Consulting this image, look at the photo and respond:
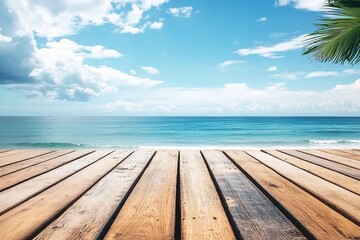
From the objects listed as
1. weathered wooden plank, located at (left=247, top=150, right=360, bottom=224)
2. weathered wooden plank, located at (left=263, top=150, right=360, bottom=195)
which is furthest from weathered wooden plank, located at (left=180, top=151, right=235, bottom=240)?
weathered wooden plank, located at (left=263, top=150, right=360, bottom=195)

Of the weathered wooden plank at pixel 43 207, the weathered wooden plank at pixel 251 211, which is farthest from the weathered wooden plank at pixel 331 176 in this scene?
the weathered wooden plank at pixel 43 207

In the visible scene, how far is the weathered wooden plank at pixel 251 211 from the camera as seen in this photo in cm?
109

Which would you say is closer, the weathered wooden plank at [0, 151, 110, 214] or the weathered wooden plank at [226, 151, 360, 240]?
the weathered wooden plank at [226, 151, 360, 240]

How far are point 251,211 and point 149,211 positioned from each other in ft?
1.61

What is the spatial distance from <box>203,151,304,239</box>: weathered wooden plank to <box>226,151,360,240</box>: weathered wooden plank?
0.07 meters

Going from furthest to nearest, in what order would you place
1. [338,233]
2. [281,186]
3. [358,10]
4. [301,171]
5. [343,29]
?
1. [343,29]
2. [358,10]
3. [301,171]
4. [281,186]
5. [338,233]

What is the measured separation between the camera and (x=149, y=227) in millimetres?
1154

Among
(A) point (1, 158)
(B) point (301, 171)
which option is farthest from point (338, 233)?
(A) point (1, 158)

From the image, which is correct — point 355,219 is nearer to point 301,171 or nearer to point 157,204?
point 157,204

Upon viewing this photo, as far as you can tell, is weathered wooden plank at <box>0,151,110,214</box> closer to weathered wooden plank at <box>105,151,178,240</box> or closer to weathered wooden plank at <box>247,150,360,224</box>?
weathered wooden plank at <box>105,151,178,240</box>

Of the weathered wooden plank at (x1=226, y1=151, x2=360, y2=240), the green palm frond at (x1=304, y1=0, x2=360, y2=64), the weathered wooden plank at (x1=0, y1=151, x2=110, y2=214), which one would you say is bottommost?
the weathered wooden plank at (x1=226, y1=151, x2=360, y2=240)

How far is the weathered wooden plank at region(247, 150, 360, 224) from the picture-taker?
1.40 metres

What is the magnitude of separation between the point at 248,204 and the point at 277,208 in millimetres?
142

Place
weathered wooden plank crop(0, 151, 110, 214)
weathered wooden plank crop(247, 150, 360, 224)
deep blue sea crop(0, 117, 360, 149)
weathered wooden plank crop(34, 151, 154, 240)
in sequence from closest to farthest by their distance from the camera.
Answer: weathered wooden plank crop(34, 151, 154, 240) → weathered wooden plank crop(247, 150, 360, 224) → weathered wooden plank crop(0, 151, 110, 214) → deep blue sea crop(0, 117, 360, 149)
